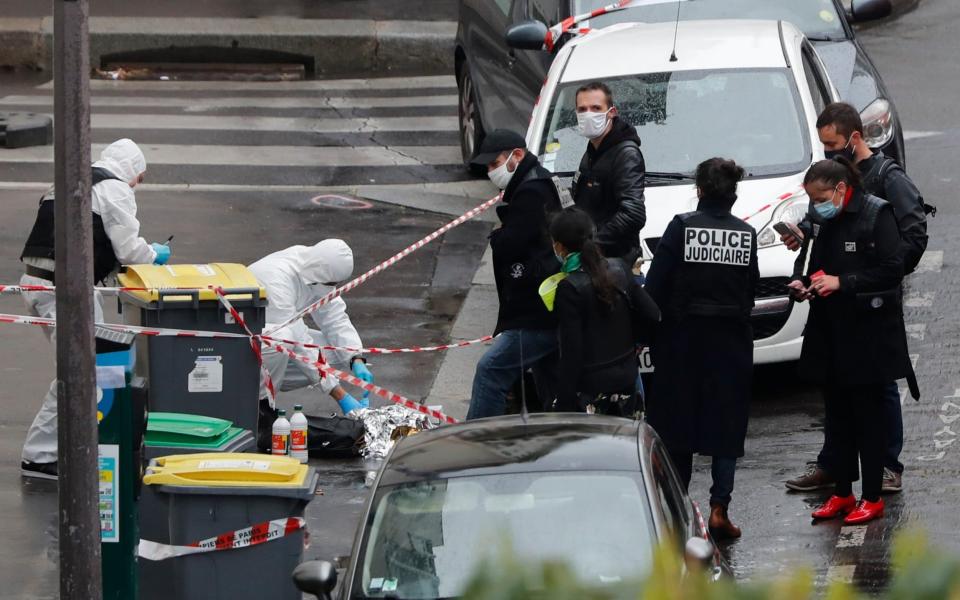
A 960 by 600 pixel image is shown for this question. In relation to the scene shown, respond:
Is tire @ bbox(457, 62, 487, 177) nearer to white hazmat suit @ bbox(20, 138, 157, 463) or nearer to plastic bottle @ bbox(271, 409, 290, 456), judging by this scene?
white hazmat suit @ bbox(20, 138, 157, 463)

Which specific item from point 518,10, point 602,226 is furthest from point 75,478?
point 518,10

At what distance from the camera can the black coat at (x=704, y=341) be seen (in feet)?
23.2

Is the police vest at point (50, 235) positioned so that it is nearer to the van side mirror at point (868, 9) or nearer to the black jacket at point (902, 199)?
the black jacket at point (902, 199)

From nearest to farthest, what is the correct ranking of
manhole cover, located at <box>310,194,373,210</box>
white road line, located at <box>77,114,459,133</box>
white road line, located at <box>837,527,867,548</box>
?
white road line, located at <box>837,527,867,548</box>, manhole cover, located at <box>310,194,373,210</box>, white road line, located at <box>77,114,459,133</box>

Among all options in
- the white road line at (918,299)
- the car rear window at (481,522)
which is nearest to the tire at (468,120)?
the white road line at (918,299)

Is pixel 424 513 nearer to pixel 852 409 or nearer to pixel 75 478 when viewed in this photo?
pixel 75 478

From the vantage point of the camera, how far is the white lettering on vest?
7.00 metres

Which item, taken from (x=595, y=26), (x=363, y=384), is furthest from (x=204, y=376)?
(x=595, y=26)

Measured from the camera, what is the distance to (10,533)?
7.32m

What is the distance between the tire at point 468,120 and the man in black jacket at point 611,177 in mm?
5998

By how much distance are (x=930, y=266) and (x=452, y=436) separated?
21.3 ft

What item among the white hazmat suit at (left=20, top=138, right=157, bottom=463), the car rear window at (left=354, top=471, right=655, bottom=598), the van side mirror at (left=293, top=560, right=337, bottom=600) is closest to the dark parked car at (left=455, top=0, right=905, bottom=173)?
the white hazmat suit at (left=20, top=138, right=157, bottom=463)

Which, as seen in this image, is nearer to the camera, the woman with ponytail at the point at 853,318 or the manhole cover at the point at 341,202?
the woman with ponytail at the point at 853,318

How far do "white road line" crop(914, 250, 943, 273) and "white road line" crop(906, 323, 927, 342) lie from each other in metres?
1.17
